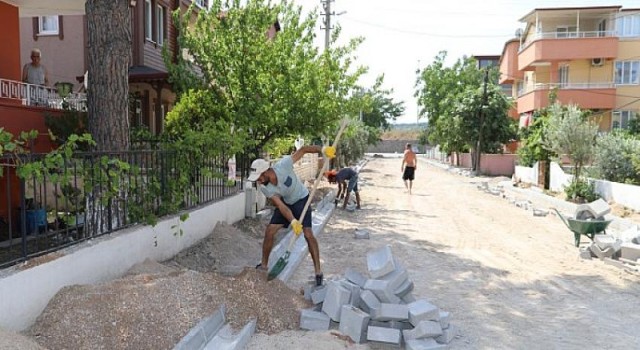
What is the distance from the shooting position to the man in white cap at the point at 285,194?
6215 mm

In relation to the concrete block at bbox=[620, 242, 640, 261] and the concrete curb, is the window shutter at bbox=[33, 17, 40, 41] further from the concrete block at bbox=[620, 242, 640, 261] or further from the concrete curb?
the concrete block at bbox=[620, 242, 640, 261]

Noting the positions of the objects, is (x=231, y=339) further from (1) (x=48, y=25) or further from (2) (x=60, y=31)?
(1) (x=48, y=25)

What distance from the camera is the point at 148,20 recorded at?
59.7 feet

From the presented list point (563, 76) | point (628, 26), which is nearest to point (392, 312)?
point (563, 76)

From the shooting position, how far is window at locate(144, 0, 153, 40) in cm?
1788

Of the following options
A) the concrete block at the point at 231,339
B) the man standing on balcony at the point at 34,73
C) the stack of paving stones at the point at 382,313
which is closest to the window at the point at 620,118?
the man standing on balcony at the point at 34,73

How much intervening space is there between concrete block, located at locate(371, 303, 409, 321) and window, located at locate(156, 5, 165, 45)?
16637 millimetres

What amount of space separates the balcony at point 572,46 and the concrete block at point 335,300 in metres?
32.3

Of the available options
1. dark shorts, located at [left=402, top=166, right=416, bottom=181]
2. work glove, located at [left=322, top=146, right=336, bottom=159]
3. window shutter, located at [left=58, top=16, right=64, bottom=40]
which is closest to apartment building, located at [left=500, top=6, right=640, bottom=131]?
dark shorts, located at [left=402, top=166, right=416, bottom=181]

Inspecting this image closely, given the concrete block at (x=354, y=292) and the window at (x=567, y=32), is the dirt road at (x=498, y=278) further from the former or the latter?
the window at (x=567, y=32)

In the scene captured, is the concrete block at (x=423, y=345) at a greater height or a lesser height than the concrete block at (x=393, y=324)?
lesser

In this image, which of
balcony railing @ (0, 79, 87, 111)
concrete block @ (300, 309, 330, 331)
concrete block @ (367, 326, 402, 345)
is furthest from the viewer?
balcony railing @ (0, 79, 87, 111)

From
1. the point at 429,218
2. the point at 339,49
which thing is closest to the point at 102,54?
the point at 339,49

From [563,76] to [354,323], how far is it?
33558 mm
